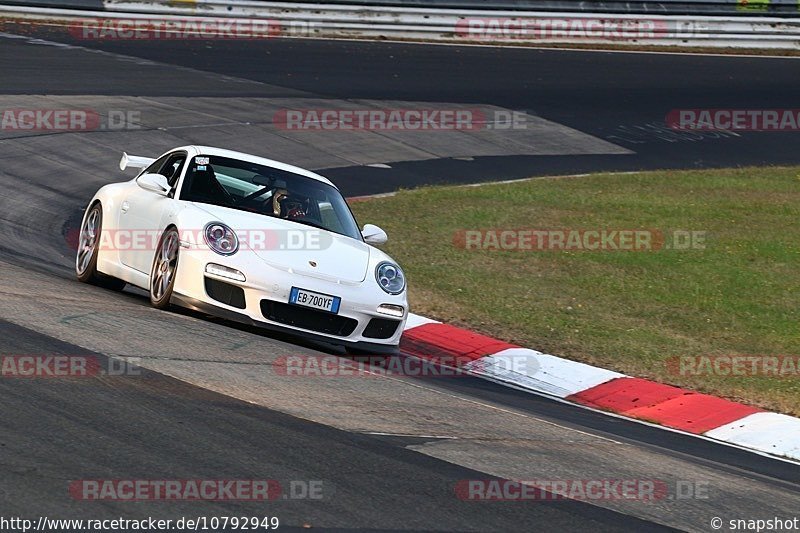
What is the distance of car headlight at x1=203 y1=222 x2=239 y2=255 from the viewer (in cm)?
838

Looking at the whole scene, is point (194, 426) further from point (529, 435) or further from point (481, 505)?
point (529, 435)

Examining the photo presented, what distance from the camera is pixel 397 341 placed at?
8852 mm

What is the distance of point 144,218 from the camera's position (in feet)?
30.6

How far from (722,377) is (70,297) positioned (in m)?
5.03

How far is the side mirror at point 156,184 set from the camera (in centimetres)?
920

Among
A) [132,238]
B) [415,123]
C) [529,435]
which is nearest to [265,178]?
Result: [132,238]
